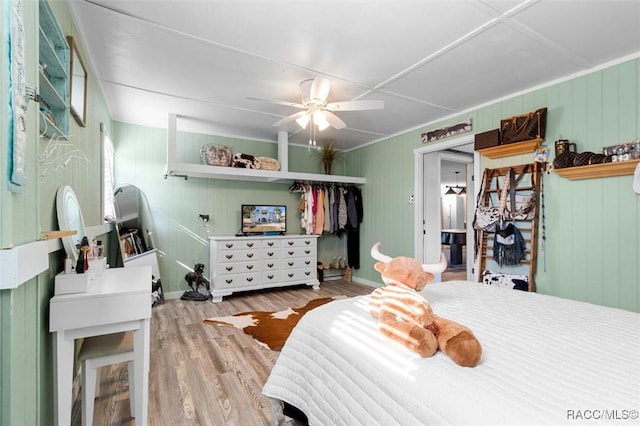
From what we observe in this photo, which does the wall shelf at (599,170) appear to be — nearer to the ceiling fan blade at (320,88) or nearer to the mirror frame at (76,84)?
the ceiling fan blade at (320,88)

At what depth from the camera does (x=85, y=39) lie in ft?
6.86

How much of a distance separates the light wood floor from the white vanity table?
0.34 m

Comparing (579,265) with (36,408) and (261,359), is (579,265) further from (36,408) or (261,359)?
(36,408)

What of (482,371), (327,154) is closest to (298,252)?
(327,154)

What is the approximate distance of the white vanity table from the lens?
4.26 feet

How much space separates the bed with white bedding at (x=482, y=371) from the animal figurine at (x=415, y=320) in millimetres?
38

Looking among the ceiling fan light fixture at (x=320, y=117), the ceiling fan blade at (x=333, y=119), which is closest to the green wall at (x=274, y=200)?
the ceiling fan blade at (x=333, y=119)

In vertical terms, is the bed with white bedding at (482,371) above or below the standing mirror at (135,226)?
below

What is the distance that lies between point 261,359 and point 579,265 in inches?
111

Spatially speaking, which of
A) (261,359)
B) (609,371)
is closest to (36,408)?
(261,359)

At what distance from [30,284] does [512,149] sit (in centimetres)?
362

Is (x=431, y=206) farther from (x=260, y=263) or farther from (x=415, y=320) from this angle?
(x=415, y=320)

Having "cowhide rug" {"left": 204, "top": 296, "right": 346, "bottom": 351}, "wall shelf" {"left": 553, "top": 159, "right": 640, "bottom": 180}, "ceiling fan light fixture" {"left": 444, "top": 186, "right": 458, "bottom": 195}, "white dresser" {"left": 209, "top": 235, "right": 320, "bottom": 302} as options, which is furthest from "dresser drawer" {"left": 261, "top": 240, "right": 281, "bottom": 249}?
"ceiling fan light fixture" {"left": 444, "top": 186, "right": 458, "bottom": 195}

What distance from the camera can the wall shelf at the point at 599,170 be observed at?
221cm
